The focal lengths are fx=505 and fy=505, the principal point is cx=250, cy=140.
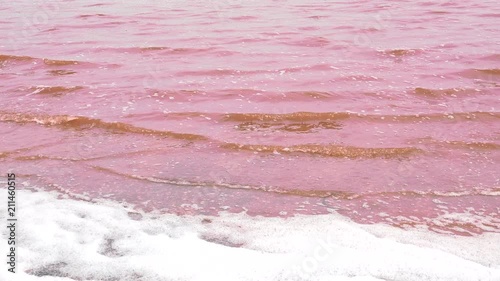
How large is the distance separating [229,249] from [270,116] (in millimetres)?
3770

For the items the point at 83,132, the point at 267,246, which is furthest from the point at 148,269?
the point at 83,132

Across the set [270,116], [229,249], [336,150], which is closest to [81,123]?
[270,116]

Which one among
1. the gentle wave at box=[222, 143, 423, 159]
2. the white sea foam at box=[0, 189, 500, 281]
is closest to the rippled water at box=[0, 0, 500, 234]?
the gentle wave at box=[222, 143, 423, 159]

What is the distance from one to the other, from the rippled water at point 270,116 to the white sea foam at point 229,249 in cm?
31

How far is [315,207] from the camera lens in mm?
5172

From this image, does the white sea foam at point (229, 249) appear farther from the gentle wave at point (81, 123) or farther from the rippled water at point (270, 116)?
the gentle wave at point (81, 123)

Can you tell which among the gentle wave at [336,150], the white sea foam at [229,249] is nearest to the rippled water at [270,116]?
the gentle wave at [336,150]

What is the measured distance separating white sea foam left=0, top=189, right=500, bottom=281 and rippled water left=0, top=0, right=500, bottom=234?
0.31 meters

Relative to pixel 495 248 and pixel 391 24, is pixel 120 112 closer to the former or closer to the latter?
pixel 495 248

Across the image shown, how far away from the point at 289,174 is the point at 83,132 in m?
3.28

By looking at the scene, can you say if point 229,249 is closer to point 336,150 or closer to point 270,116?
point 336,150

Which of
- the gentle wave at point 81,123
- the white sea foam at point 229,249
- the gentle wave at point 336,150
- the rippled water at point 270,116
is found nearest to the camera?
the white sea foam at point 229,249

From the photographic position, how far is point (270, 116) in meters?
7.84

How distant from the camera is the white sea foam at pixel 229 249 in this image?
4.03 m
